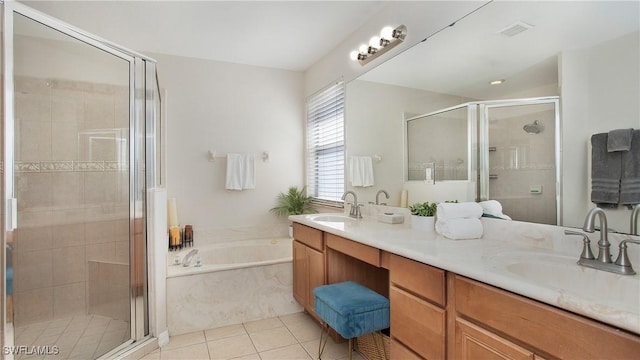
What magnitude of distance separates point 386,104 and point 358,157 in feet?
1.86

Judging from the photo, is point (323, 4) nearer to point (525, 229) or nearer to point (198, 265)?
point (525, 229)

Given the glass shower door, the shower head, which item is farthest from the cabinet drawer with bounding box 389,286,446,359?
the glass shower door

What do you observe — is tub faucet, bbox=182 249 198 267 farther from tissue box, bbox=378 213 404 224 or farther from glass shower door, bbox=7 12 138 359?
tissue box, bbox=378 213 404 224

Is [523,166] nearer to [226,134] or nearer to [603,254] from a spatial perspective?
[603,254]

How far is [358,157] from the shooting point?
9.46 feet

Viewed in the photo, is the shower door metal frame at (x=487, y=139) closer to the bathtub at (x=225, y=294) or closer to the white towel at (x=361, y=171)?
the white towel at (x=361, y=171)

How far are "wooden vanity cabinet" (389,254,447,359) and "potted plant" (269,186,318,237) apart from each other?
86.8 inches

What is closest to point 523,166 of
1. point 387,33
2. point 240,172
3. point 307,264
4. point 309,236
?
point 387,33

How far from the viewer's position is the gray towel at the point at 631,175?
1.14 m

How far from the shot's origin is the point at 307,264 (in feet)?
8.29

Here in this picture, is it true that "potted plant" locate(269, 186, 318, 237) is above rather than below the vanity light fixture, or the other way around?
below

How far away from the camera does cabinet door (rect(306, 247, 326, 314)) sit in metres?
2.33

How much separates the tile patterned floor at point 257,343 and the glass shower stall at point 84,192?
1.01 ft

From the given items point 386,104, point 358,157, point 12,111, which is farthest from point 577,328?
point 12,111
